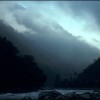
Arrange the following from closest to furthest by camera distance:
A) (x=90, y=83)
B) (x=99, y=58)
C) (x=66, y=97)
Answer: (x=66, y=97), (x=90, y=83), (x=99, y=58)

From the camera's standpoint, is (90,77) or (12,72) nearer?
(12,72)

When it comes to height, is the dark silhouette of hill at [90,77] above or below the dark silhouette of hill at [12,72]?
above

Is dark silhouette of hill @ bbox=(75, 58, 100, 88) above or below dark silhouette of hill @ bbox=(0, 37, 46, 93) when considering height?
above

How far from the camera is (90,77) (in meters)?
171

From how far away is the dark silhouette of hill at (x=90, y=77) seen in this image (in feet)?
515

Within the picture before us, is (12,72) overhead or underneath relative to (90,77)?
underneath

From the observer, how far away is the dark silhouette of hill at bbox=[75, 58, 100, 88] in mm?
157000

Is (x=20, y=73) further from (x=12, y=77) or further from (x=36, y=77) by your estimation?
(x=36, y=77)

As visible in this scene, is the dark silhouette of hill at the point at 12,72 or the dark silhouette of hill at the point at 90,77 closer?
the dark silhouette of hill at the point at 12,72

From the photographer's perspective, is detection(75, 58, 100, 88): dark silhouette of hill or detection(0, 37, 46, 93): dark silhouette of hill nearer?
detection(0, 37, 46, 93): dark silhouette of hill

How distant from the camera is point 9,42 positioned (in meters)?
78.8

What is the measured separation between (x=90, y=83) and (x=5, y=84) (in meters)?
93.8

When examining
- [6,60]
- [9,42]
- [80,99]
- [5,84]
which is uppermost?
[9,42]

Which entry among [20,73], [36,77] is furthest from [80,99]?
[36,77]
